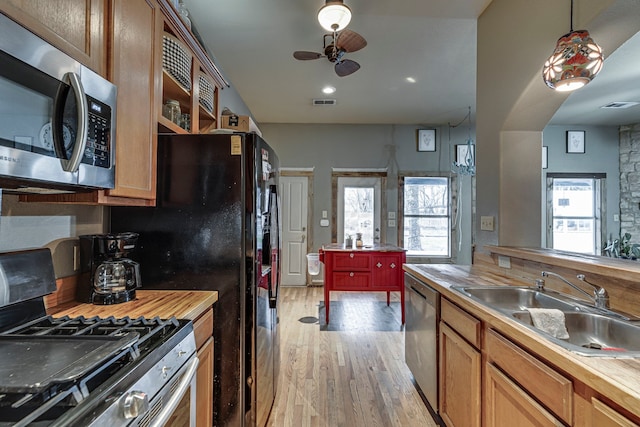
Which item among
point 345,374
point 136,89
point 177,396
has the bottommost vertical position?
point 345,374

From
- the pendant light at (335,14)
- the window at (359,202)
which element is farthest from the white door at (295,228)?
the pendant light at (335,14)

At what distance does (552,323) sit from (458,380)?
56 centimetres

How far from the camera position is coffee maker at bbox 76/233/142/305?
141 centimetres

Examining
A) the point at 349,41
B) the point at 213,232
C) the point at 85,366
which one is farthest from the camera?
the point at 349,41

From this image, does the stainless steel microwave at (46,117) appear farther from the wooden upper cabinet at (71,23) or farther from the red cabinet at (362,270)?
the red cabinet at (362,270)

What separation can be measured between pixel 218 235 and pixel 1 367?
957 mm

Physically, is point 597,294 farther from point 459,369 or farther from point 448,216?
point 448,216

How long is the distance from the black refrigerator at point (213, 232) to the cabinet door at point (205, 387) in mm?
124

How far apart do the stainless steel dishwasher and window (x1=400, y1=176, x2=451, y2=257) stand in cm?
342

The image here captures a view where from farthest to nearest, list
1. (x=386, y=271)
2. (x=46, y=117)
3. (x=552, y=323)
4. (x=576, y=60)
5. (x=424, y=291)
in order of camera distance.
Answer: (x=386, y=271), (x=424, y=291), (x=576, y=60), (x=552, y=323), (x=46, y=117)

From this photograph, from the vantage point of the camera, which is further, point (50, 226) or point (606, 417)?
point (50, 226)

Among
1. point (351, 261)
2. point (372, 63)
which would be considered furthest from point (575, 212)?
point (372, 63)

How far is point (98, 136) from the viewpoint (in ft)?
3.65

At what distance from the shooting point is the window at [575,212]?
5.43 m
